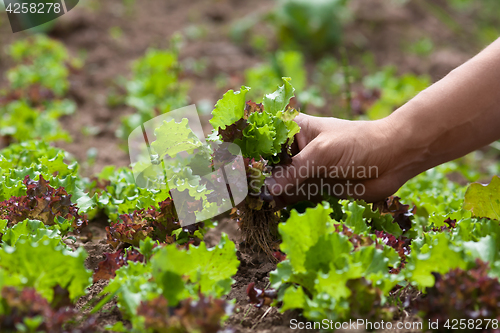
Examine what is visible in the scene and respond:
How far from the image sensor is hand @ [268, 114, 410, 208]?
2104mm

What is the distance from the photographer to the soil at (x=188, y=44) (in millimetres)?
4965

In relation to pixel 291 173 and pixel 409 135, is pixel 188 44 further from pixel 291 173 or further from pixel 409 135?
pixel 291 173

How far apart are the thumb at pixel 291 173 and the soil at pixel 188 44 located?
41.1 inches

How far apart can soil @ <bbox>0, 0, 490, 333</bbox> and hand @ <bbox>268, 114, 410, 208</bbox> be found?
0.92 meters

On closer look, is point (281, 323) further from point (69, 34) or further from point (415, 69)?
point (69, 34)

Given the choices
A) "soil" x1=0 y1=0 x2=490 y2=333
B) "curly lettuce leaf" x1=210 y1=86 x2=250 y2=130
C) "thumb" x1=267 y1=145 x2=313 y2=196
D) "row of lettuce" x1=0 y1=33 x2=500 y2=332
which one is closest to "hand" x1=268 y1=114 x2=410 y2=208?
"thumb" x1=267 y1=145 x2=313 y2=196

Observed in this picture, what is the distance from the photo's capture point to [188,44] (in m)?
7.20

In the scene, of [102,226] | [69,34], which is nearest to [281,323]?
[102,226]

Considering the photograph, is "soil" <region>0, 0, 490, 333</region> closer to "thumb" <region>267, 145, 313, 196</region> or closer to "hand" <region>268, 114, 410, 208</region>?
"hand" <region>268, 114, 410, 208</region>

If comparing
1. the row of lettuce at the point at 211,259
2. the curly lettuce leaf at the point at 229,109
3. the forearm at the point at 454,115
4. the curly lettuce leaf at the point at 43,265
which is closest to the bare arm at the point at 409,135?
the forearm at the point at 454,115

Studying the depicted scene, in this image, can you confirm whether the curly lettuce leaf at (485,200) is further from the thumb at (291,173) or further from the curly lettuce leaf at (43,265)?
the curly lettuce leaf at (43,265)

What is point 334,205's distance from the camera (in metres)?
2.29

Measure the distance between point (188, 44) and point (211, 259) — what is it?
20.0 feet

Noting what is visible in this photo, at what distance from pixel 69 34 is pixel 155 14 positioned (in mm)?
2103
